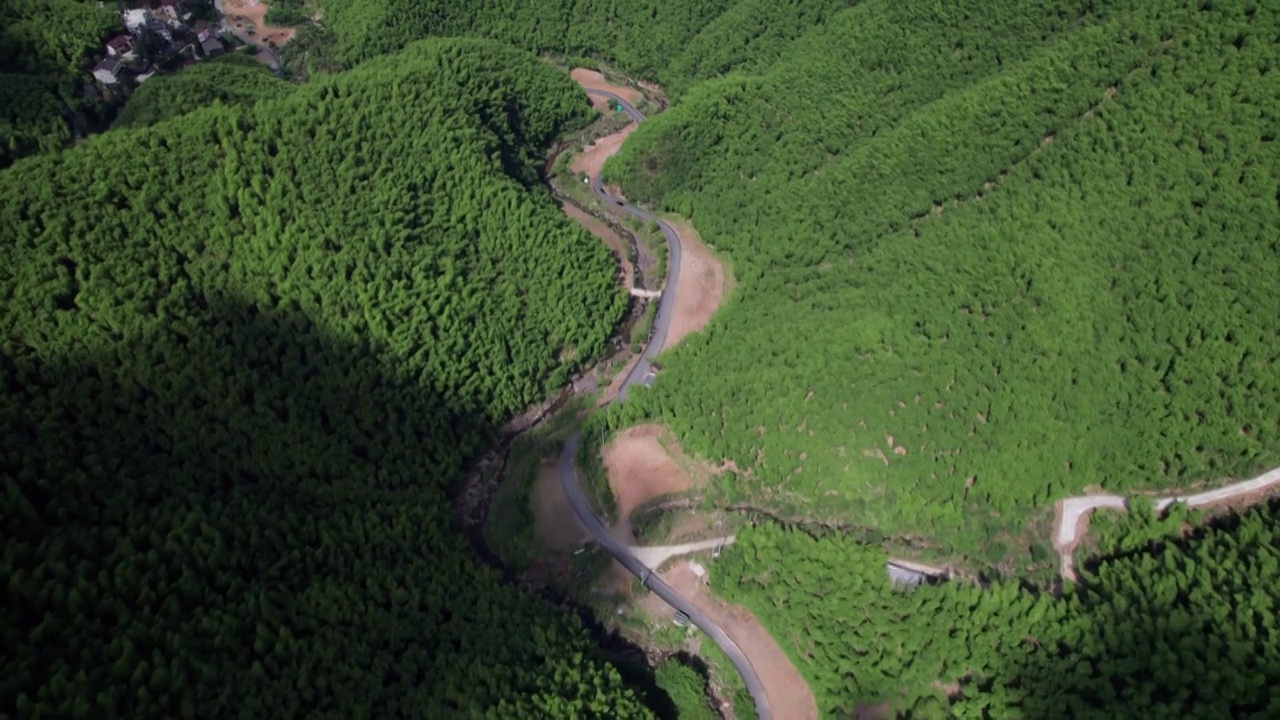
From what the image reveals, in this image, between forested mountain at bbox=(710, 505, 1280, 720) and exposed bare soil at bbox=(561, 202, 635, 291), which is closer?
forested mountain at bbox=(710, 505, 1280, 720)

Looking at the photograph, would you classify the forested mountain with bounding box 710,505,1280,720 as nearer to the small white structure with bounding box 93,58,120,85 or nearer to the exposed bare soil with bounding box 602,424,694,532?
the exposed bare soil with bounding box 602,424,694,532

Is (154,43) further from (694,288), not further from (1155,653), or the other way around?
(1155,653)

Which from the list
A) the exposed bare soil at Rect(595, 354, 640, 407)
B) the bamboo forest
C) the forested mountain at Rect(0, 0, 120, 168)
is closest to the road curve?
the exposed bare soil at Rect(595, 354, 640, 407)

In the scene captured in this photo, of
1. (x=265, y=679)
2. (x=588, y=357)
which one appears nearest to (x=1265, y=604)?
(x=588, y=357)

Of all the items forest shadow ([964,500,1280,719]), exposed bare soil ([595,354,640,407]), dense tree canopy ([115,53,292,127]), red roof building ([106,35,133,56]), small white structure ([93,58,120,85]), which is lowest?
forest shadow ([964,500,1280,719])

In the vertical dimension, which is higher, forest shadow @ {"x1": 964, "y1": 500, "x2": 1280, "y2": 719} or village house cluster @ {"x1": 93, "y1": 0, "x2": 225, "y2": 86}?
village house cluster @ {"x1": 93, "y1": 0, "x2": 225, "y2": 86}

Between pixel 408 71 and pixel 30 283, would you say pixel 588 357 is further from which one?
pixel 30 283
